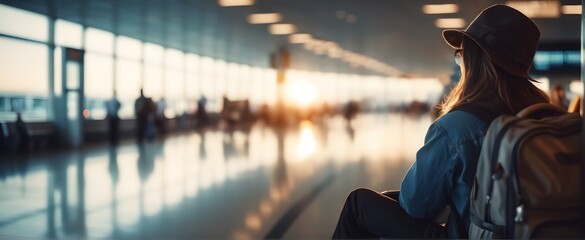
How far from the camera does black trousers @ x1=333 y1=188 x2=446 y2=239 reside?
2217 mm

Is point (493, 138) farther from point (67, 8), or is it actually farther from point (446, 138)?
point (67, 8)

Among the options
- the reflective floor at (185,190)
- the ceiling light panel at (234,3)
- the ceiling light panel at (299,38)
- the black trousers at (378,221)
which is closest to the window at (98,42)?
the reflective floor at (185,190)

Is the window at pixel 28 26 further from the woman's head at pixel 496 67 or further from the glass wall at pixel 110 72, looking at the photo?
the woman's head at pixel 496 67

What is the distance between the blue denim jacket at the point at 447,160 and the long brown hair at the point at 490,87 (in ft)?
0.36

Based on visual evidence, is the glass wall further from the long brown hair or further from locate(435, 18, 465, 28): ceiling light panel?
the long brown hair

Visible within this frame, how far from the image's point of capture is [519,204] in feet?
5.56

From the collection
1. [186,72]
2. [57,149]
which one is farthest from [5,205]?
[57,149]

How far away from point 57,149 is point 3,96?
5.13 meters

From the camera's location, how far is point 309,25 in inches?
487

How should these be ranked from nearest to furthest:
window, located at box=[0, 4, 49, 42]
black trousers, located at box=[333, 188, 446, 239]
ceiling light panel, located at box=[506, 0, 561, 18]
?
black trousers, located at box=[333, 188, 446, 239] → ceiling light panel, located at box=[506, 0, 561, 18] → window, located at box=[0, 4, 49, 42]

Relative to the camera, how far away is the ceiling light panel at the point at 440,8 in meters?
5.81

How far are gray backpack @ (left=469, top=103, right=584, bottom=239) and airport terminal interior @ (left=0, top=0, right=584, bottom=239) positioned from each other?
0.40 metres

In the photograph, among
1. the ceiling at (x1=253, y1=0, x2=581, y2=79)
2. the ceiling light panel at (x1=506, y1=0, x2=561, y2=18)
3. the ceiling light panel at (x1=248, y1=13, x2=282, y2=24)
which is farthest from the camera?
the ceiling light panel at (x1=248, y1=13, x2=282, y2=24)

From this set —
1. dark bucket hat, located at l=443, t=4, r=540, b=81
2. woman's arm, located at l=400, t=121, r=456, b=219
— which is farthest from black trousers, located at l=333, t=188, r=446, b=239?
dark bucket hat, located at l=443, t=4, r=540, b=81
